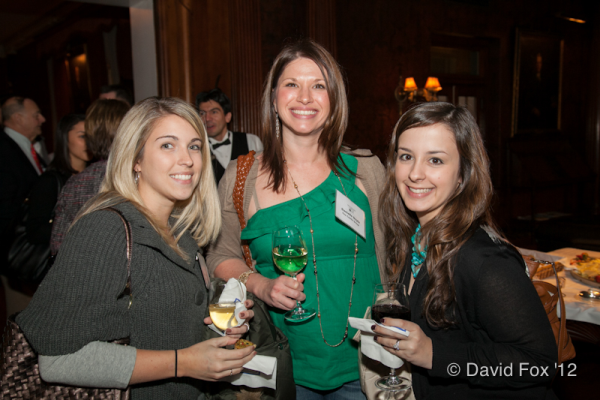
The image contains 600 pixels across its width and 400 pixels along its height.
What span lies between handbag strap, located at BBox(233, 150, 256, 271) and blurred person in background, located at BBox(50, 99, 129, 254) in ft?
3.59

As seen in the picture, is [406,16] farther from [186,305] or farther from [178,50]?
[186,305]

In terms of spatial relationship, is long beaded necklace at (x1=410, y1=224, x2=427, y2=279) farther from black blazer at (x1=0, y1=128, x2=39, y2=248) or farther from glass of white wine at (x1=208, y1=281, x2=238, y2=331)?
black blazer at (x1=0, y1=128, x2=39, y2=248)

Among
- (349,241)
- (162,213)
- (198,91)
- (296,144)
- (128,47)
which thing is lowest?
(349,241)

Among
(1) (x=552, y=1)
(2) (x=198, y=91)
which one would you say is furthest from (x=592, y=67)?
(2) (x=198, y=91)

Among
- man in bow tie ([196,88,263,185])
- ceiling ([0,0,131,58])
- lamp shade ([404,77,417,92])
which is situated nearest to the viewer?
man in bow tie ([196,88,263,185])

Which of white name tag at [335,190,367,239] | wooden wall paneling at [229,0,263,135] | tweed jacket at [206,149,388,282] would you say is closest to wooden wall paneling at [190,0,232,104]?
wooden wall paneling at [229,0,263,135]

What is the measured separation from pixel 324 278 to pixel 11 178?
130 inches

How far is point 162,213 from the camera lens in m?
1.47

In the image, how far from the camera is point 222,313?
1214mm

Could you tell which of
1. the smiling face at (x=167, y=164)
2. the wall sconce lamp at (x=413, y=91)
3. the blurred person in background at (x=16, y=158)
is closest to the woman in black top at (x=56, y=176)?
the blurred person in background at (x=16, y=158)

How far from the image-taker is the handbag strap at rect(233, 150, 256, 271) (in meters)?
1.71

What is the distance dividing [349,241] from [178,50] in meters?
3.70

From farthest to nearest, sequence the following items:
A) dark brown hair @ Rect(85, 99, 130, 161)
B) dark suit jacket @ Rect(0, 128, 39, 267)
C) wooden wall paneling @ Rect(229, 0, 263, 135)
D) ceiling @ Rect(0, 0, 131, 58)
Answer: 1. ceiling @ Rect(0, 0, 131, 58)
2. wooden wall paneling @ Rect(229, 0, 263, 135)
3. dark suit jacket @ Rect(0, 128, 39, 267)
4. dark brown hair @ Rect(85, 99, 130, 161)

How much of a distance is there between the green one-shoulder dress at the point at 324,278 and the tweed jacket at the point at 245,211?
2.0 inches
